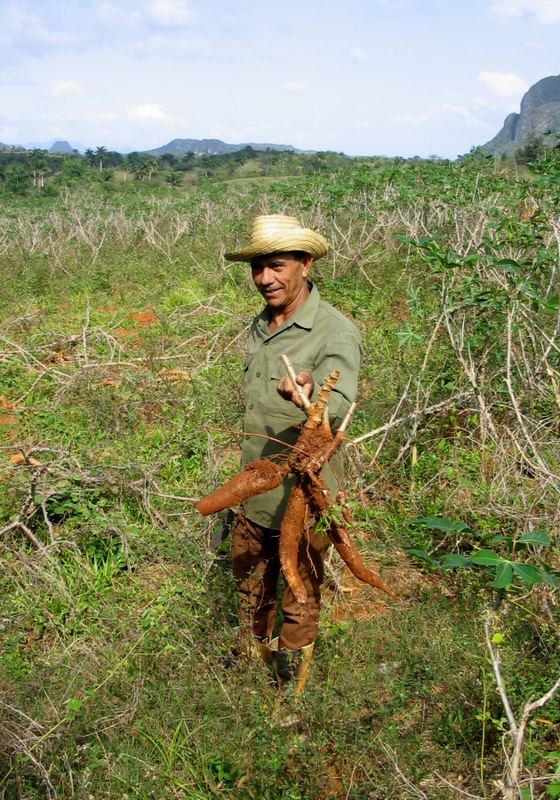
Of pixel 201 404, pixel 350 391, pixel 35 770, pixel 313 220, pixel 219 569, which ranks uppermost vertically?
pixel 313 220

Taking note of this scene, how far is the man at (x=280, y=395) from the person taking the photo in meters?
2.08

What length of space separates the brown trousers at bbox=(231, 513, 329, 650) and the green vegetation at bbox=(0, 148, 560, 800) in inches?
5.9

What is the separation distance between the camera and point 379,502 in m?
3.62

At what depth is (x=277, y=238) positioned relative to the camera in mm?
2074

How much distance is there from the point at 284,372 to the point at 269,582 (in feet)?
2.72

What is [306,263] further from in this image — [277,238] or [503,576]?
[503,576]

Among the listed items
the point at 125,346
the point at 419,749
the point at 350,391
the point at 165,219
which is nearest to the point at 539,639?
the point at 419,749

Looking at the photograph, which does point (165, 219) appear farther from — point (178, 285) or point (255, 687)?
point (255, 687)

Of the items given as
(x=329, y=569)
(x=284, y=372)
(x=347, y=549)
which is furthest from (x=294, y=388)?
(x=329, y=569)

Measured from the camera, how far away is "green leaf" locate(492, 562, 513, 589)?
1.60 meters

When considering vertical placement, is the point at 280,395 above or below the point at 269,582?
above

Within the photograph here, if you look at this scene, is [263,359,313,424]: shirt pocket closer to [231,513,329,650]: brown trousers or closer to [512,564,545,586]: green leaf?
[231,513,329,650]: brown trousers

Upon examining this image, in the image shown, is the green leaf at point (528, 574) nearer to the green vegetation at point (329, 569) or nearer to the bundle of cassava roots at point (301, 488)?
the green vegetation at point (329, 569)

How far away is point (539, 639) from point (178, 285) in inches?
281
